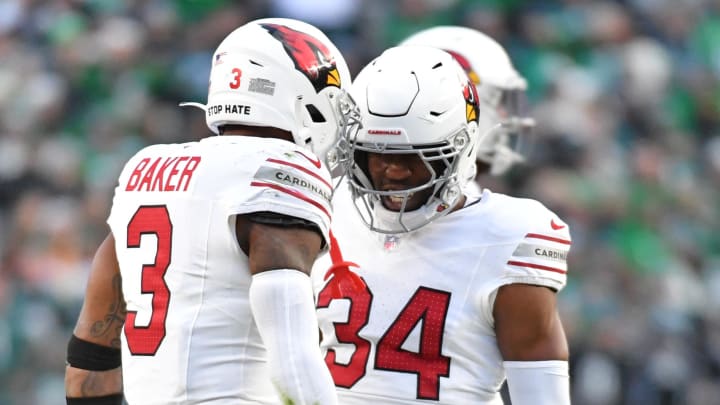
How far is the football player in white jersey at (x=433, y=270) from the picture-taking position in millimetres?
2805

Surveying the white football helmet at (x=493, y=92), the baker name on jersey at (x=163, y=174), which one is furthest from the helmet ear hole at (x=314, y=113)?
the white football helmet at (x=493, y=92)

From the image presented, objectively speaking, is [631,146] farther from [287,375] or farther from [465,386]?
[287,375]

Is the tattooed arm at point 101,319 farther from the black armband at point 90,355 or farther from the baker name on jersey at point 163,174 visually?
the baker name on jersey at point 163,174

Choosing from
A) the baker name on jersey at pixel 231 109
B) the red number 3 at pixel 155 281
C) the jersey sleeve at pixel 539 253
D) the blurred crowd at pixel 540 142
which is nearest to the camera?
the red number 3 at pixel 155 281

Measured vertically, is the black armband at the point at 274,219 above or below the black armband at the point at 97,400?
above

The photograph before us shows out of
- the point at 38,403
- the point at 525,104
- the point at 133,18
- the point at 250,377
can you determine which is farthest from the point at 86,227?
the point at 250,377

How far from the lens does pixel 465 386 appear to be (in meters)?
2.83

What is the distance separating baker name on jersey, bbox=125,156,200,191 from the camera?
2.57m

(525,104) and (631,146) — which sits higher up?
(631,146)

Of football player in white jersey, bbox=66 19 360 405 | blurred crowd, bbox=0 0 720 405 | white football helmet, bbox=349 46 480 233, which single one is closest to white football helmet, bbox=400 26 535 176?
white football helmet, bbox=349 46 480 233

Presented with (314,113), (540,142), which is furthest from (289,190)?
(540,142)

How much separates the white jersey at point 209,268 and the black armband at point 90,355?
0.34 metres

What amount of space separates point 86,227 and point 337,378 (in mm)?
3983

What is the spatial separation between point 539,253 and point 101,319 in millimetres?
990
